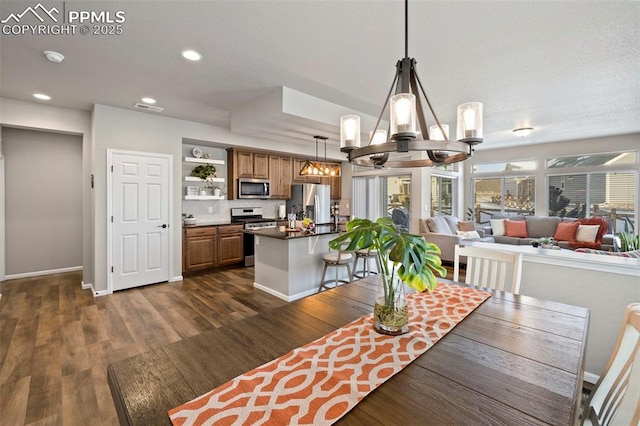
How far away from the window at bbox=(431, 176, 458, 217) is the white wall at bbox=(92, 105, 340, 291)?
4.96 meters

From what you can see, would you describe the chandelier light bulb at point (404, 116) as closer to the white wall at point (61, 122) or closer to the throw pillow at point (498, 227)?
the white wall at point (61, 122)

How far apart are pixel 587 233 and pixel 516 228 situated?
1220 mm

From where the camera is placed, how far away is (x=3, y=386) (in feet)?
6.75

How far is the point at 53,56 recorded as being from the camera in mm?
2578

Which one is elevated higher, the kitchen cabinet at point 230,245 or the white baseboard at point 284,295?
the kitchen cabinet at point 230,245

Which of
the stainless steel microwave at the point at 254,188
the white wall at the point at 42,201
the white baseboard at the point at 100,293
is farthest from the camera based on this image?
the stainless steel microwave at the point at 254,188

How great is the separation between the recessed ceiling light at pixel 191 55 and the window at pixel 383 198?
5219mm

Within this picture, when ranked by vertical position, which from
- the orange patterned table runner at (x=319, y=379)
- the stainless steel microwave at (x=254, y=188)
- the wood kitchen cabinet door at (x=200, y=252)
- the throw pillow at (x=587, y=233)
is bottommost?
the wood kitchen cabinet door at (x=200, y=252)

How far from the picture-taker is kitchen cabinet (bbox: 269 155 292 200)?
246 inches

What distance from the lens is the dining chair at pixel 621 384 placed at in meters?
0.97

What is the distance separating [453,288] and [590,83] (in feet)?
10.4

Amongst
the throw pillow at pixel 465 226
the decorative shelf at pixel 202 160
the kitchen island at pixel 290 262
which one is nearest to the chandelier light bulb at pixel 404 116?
the kitchen island at pixel 290 262

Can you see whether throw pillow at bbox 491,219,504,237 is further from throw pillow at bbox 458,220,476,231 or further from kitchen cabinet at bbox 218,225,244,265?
kitchen cabinet at bbox 218,225,244,265

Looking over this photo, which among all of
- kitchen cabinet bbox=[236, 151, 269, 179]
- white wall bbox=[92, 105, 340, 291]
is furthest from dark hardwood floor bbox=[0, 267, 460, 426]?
kitchen cabinet bbox=[236, 151, 269, 179]
